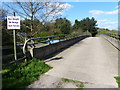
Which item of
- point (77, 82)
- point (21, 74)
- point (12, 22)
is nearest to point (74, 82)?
point (77, 82)

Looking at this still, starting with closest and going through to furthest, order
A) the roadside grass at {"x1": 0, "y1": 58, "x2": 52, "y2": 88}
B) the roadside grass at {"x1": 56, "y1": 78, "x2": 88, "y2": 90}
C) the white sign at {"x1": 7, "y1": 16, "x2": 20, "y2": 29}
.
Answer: the roadside grass at {"x1": 0, "y1": 58, "x2": 52, "y2": 88}, the roadside grass at {"x1": 56, "y1": 78, "x2": 88, "y2": 90}, the white sign at {"x1": 7, "y1": 16, "x2": 20, "y2": 29}

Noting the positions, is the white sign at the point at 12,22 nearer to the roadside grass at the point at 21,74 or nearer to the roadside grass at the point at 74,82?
the roadside grass at the point at 21,74

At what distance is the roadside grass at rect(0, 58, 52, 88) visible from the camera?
3673mm

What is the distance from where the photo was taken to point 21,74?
4.39 m

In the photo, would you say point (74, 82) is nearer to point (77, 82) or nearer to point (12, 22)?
point (77, 82)

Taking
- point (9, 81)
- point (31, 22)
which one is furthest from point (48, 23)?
point (9, 81)

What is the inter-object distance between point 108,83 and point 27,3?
37.8 feet

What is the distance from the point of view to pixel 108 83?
13.4 ft

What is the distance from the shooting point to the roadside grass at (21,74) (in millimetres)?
3673

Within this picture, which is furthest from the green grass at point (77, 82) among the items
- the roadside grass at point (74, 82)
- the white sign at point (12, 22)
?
the white sign at point (12, 22)

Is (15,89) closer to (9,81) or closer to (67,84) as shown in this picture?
(9,81)

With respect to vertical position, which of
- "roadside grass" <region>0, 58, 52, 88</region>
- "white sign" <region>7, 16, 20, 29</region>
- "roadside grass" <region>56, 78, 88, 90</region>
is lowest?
"roadside grass" <region>56, 78, 88, 90</region>

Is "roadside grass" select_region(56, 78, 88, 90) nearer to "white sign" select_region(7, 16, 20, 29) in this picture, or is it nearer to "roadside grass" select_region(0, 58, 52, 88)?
"roadside grass" select_region(0, 58, 52, 88)

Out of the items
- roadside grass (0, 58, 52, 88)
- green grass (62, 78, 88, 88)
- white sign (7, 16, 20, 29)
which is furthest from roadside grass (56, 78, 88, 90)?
white sign (7, 16, 20, 29)
